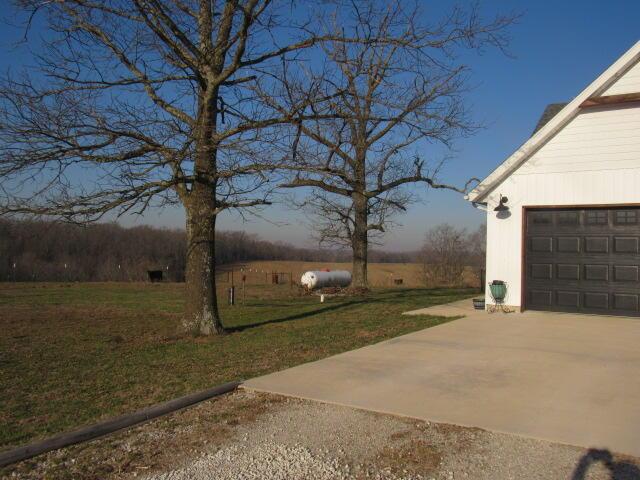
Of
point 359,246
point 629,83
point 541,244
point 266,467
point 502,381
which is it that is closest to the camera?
point 266,467

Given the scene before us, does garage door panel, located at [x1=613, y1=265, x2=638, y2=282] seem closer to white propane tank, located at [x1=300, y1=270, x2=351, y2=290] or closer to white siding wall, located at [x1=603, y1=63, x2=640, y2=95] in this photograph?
white siding wall, located at [x1=603, y1=63, x2=640, y2=95]

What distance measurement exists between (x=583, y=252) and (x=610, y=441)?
320 inches

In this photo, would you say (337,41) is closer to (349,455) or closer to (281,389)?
(281,389)

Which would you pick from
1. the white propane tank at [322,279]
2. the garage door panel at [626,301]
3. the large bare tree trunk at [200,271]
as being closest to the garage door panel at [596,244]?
the garage door panel at [626,301]

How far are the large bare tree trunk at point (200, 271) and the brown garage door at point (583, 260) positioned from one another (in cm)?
695

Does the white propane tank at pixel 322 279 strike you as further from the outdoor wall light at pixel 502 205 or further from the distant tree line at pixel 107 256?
the outdoor wall light at pixel 502 205

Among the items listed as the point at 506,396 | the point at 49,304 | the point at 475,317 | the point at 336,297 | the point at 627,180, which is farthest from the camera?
the point at 336,297

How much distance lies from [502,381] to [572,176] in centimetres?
698

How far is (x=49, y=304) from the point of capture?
17578 mm

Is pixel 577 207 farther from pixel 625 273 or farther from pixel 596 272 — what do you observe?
pixel 625 273

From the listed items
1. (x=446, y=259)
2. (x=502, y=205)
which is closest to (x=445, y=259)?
(x=446, y=259)

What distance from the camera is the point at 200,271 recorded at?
10727 mm

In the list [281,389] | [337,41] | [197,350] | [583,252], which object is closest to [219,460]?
[281,389]

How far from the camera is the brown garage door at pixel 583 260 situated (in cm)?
1141
